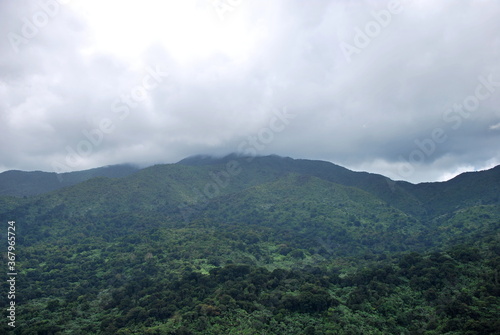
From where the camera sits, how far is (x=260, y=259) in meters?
91.8

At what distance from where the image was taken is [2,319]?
4888cm

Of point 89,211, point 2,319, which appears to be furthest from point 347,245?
point 89,211

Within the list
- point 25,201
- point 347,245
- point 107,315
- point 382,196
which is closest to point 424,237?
point 347,245


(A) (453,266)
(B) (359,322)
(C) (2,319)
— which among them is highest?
(A) (453,266)

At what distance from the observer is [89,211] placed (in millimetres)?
144250

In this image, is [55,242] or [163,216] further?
[163,216]

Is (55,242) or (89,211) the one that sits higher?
(89,211)

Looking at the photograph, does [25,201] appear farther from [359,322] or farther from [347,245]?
[359,322]

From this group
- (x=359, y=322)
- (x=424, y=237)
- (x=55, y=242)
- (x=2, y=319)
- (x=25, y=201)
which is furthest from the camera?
(x=25, y=201)

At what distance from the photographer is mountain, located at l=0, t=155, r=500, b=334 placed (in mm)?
43469

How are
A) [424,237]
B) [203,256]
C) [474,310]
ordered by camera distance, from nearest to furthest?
[474,310] < [203,256] < [424,237]

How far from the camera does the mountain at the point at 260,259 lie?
43469 mm

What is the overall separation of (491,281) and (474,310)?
32.4 feet

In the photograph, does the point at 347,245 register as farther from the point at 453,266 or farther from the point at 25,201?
the point at 25,201
